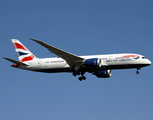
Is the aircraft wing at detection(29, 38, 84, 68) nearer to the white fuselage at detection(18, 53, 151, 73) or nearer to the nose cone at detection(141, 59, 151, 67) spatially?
the white fuselage at detection(18, 53, 151, 73)

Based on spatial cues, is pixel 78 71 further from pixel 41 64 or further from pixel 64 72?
pixel 41 64

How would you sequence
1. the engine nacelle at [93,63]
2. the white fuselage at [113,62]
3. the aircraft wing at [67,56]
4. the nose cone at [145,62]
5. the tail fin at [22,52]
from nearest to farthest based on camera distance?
1. the aircraft wing at [67,56]
2. the engine nacelle at [93,63]
3. the white fuselage at [113,62]
4. the nose cone at [145,62]
5. the tail fin at [22,52]

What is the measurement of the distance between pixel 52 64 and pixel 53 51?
5487 millimetres

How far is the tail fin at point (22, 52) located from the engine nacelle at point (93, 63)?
12009 mm

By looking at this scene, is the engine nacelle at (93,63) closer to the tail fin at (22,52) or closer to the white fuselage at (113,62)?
the white fuselage at (113,62)

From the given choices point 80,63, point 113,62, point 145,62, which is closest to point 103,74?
point 113,62

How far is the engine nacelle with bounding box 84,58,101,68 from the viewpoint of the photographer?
40906 millimetres

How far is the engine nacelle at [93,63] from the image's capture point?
40906 millimetres

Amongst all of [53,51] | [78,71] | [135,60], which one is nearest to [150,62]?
[135,60]

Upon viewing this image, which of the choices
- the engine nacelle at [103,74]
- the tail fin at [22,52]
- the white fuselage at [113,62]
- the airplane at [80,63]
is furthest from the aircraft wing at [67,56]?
the tail fin at [22,52]

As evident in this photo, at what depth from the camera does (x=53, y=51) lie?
4016 centimetres

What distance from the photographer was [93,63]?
41.0 meters

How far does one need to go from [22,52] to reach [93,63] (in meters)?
15.8

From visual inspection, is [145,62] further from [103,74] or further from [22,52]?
[22,52]
